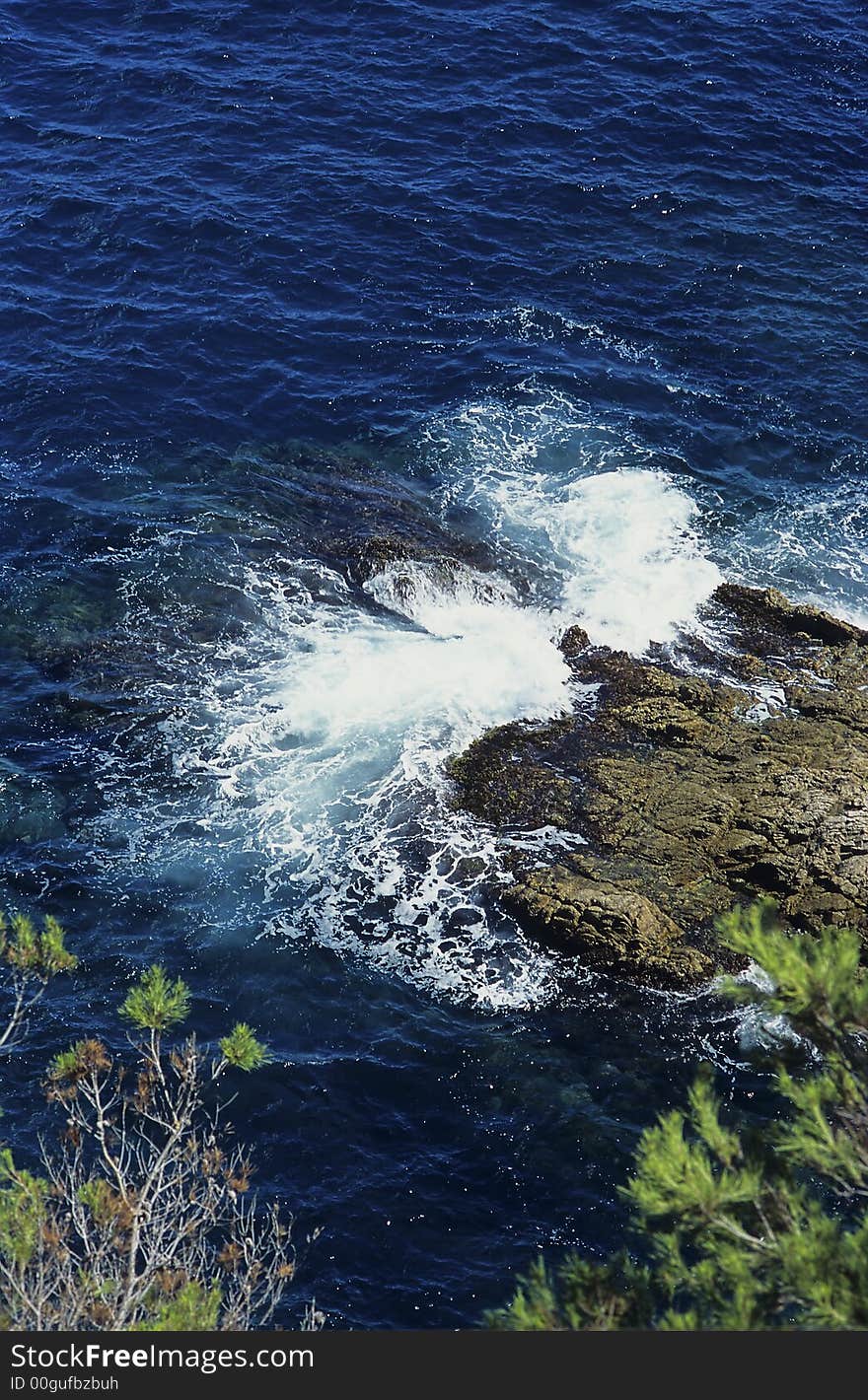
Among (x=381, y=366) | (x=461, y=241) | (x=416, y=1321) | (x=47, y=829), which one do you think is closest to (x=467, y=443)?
(x=381, y=366)

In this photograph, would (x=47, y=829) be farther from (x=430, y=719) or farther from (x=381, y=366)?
(x=381, y=366)

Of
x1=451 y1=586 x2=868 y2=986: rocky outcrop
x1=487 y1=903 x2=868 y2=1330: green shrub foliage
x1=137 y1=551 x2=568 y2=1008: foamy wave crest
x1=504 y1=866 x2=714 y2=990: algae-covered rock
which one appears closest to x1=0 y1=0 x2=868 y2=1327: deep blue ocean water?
x1=137 y1=551 x2=568 y2=1008: foamy wave crest

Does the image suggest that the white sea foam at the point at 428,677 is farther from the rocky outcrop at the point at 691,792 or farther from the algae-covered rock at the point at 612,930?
the rocky outcrop at the point at 691,792

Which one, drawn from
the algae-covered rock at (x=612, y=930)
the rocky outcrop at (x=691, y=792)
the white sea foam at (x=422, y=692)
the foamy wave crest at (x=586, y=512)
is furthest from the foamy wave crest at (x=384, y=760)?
the foamy wave crest at (x=586, y=512)

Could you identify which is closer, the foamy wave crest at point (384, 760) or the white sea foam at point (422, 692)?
the foamy wave crest at point (384, 760)

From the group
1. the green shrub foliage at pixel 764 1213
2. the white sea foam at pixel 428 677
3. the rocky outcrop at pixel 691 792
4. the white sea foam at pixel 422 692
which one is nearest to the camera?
the green shrub foliage at pixel 764 1213
